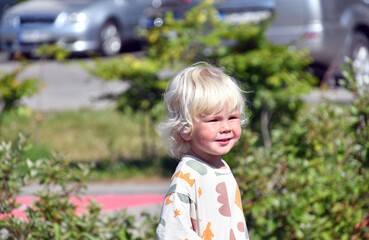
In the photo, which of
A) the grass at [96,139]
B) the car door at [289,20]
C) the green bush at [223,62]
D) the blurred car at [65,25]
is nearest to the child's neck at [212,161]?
the green bush at [223,62]

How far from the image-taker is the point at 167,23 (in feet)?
20.3

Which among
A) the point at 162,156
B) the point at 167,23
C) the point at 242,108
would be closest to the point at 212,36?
the point at 167,23

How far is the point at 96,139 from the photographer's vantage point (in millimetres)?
7961

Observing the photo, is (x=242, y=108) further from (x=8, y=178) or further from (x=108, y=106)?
(x=108, y=106)

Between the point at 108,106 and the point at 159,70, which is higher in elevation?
the point at 159,70

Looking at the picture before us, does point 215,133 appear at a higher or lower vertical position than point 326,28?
higher

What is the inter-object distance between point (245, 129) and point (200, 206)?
197cm

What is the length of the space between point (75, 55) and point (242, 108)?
40.6 ft

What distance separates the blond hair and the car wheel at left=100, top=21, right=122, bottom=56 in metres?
11.9

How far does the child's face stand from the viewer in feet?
8.00

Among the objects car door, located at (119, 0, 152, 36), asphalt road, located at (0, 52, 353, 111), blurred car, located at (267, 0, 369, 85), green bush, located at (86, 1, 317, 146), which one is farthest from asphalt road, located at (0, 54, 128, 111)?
blurred car, located at (267, 0, 369, 85)

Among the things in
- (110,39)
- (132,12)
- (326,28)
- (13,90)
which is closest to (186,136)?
(13,90)

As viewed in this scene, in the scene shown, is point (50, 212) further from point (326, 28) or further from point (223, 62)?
point (326, 28)

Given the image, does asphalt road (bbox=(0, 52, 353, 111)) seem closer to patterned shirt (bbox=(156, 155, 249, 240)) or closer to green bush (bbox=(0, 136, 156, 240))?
green bush (bbox=(0, 136, 156, 240))
